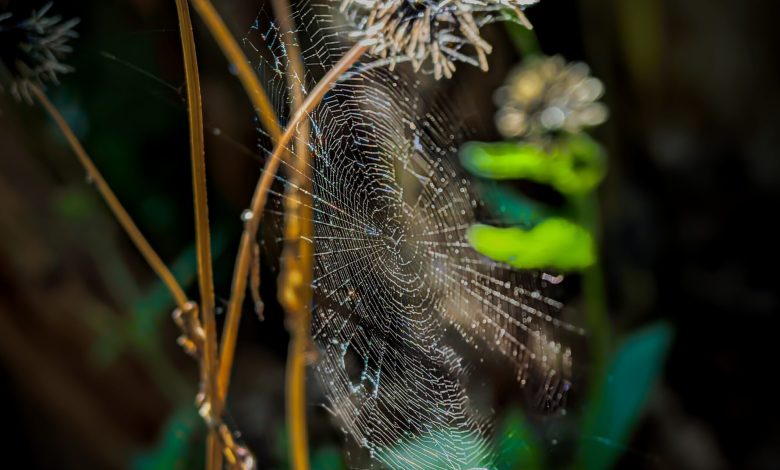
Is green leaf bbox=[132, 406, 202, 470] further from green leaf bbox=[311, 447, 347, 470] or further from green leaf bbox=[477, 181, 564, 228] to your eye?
green leaf bbox=[477, 181, 564, 228]

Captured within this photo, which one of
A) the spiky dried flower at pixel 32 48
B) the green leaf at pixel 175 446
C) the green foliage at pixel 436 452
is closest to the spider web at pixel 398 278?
the green foliage at pixel 436 452

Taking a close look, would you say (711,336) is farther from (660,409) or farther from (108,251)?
(108,251)

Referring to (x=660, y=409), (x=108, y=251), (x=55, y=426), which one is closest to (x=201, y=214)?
(x=108, y=251)

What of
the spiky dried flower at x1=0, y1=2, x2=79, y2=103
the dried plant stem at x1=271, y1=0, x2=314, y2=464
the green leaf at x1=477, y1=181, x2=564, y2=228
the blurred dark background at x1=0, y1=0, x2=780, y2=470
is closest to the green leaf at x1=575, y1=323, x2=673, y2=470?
the blurred dark background at x1=0, y1=0, x2=780, y2=470

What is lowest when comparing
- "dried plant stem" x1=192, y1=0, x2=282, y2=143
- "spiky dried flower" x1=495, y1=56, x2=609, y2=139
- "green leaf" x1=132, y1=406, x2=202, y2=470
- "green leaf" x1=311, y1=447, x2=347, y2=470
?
"green leaf" x1=132, y1=406, x2=202, y2=470

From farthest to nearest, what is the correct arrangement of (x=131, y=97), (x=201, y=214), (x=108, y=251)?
(x=108, y=251) → (x=131, y=97) → (x=201, y=214)
